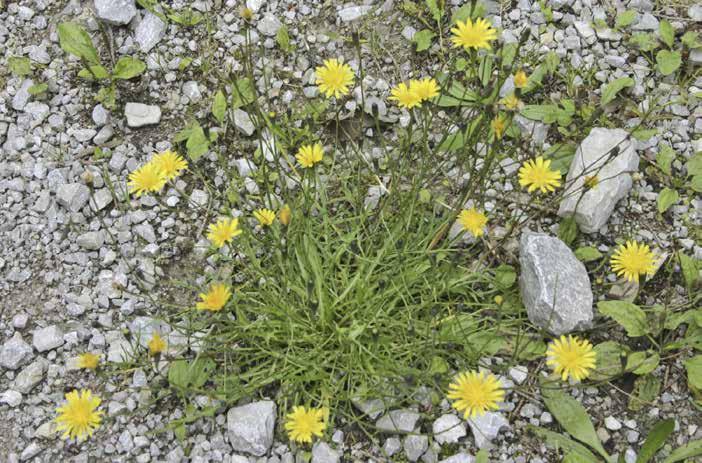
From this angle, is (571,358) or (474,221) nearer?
(571,358)

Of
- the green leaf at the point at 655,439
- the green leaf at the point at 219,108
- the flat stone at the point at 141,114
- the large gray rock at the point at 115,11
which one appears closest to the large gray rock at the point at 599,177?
the green leaf at the point at 655,439

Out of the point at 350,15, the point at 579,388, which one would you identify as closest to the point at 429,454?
the point at 579,388

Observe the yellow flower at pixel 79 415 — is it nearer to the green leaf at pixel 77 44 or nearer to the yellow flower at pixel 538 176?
the yellow flower at pixel 538 176

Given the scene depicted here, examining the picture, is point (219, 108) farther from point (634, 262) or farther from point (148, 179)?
point (634, 262)

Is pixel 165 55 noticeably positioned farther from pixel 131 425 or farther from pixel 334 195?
pixel 131 425

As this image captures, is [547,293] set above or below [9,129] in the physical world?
below

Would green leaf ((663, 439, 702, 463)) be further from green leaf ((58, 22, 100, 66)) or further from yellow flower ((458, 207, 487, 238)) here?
green leaf ((58, 22, 100, 66))

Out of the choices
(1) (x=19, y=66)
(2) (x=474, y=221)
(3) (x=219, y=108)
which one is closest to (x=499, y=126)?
(2) (x=474, y=221)

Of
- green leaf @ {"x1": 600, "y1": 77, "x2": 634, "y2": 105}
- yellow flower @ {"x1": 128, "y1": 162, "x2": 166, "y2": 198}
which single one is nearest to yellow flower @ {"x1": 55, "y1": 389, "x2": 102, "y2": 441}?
yellow flower @ {"x1": 128, "y1": 162, "x2": 166, "y2": 198}
